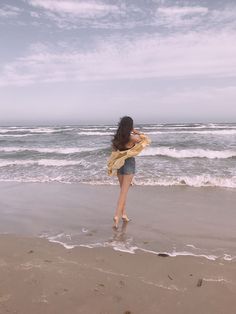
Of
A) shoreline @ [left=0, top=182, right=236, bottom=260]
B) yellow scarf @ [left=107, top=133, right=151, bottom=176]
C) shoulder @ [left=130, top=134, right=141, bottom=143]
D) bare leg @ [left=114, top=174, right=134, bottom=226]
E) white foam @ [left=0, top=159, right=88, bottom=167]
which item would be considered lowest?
white foam @ [left=0, top=159, right=88, bottom=167]

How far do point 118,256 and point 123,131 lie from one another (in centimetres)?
211

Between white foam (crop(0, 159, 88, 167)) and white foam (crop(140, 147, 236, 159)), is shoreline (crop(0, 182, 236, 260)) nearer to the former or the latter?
white foam (crop(0, 159, 88, 167))

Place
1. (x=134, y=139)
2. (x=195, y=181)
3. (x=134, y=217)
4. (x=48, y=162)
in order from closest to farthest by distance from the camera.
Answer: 1. (x=134, y=139)
2. (x=134, y=217)
3. (x=195, y=181)
4. (x=48, y=162)

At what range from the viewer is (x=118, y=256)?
4426mm

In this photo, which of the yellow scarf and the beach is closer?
the beach

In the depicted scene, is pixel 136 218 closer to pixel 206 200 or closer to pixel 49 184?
pixel 206 200

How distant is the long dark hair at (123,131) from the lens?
5.78 meters

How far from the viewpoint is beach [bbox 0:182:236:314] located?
3.27 meters

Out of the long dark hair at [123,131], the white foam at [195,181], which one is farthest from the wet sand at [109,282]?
the white foam at [195,181]

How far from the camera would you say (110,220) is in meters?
6.20

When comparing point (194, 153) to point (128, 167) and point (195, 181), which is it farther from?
point (128, 167)

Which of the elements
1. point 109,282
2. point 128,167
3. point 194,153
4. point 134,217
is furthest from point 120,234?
point 194,153

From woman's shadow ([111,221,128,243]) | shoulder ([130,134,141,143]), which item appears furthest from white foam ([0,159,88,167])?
woman's shadow ([111,221,128,243])

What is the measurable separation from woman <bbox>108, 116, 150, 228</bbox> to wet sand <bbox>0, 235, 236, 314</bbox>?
58.1 inches
